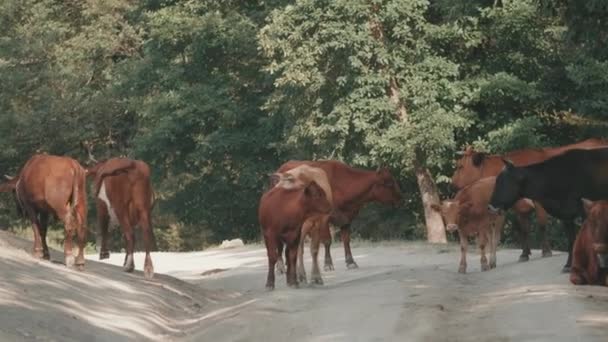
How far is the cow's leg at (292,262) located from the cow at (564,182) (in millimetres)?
3618

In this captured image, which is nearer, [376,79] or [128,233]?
[128,233]

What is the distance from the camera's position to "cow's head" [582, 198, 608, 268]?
16062mm

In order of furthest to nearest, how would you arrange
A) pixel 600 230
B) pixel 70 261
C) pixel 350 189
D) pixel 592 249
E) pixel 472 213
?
pixel 350 189, pixel 472 213, pixel 70 261, pixel 592 249, pixel 600 230

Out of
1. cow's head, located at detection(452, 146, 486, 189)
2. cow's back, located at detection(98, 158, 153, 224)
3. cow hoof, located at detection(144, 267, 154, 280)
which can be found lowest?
cow hoof, located at detection(144, 267, 154, 280)

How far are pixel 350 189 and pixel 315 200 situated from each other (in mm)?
4937

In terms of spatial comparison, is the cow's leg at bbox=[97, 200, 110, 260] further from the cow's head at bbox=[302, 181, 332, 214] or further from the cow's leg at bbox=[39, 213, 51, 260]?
the cow's head at bbox=[302, 181, 332, 214]

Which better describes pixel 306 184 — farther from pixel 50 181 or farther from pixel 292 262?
pixel 50 181

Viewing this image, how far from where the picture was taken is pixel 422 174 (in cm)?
3741

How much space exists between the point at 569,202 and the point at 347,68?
17.6 meters

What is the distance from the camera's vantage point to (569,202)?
19.5 meters

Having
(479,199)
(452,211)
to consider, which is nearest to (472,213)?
(479,199)

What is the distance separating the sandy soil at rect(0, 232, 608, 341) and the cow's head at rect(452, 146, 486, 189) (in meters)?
2.89

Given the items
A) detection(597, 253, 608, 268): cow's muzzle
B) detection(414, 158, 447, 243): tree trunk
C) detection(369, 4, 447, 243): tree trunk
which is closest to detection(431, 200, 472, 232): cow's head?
detection(597, 253, 608, 268): cow's muzzle

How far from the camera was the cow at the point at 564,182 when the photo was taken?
62.6 ft
